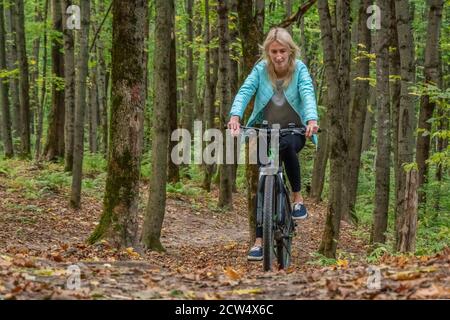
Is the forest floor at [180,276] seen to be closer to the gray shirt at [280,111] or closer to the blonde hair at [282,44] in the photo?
the gray shirt at [280,111]

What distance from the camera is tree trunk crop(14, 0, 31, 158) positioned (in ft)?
73.3

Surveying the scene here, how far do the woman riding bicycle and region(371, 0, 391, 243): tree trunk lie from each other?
731cm

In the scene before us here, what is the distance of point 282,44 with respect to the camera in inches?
284

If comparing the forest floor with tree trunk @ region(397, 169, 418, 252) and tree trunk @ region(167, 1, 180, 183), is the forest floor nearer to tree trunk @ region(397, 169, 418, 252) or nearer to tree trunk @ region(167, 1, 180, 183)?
tree trunk @ region(397, 169, 418, 252)

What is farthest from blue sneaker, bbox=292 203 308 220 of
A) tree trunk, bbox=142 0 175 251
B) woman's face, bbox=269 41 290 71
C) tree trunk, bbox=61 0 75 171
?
tree trunk, bbox=61 0 75 171

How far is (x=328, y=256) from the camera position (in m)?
11.8

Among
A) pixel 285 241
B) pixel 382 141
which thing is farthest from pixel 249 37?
pixel 382 141

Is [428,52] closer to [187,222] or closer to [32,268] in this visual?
[187,222]

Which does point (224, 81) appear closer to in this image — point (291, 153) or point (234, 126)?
point (291, 153)

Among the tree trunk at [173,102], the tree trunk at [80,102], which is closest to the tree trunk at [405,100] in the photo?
the tree trunk at [80,102]

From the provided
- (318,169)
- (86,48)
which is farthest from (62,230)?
(318,169)

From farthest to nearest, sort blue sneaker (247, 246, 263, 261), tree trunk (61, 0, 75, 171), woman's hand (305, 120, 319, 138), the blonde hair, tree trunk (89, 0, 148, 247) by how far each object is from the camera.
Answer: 1. tree trunk (61, 0, 75, 171)
2. tree trunk (89, 0, 148, 247)
3. blue sneaker (247, 246, 263, 261)
4. the blonde hair
5. woman's hand (305, 120, 319, 138)

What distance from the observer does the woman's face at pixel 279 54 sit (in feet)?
23.7
